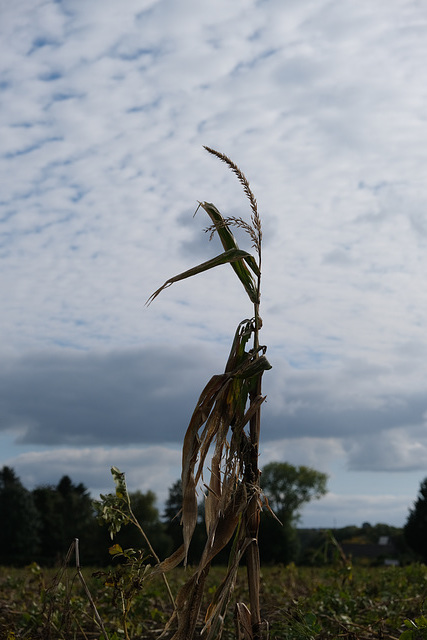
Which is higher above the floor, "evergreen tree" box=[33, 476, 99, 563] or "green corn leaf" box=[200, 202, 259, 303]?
"green corn leaf" box=[200, 202, 259, 303]

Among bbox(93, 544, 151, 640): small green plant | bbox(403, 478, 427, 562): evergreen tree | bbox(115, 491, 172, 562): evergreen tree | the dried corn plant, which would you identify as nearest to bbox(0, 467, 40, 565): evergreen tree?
bbox(115, 491, 172, 562): evergreen tree

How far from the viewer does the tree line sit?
1969 centimetres

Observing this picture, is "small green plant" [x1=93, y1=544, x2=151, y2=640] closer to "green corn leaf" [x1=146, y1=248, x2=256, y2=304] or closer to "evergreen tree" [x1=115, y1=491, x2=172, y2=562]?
"green corn leaf" [x1=146, y1=248, x2=256, y2=304]

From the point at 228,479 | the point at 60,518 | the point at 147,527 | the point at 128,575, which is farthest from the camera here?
the point at 60,518

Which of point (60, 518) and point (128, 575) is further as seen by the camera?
point (60, 518)

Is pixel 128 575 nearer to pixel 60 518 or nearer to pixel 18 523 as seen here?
pixel 18 523

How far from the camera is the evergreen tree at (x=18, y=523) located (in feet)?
84.2

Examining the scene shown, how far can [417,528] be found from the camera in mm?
26906

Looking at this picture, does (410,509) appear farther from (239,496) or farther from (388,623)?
(239,496)

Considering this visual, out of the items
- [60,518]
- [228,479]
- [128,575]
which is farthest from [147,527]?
[228,479]

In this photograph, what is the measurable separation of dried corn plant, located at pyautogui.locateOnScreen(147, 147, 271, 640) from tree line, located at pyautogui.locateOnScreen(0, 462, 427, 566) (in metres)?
15.3

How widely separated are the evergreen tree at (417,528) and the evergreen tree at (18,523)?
14.6 m

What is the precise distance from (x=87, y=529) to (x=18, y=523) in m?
2.63

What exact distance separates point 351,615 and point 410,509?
Result: 25.4m
